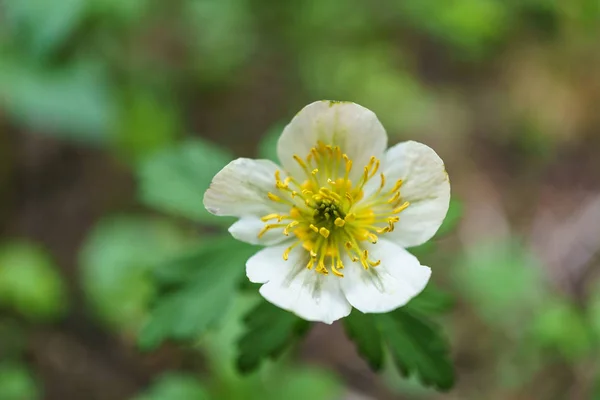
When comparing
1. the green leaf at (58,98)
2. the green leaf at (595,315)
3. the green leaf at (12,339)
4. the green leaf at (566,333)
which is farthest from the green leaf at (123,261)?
the green leaf at (595,315)

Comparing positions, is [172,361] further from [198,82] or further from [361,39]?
[361,39]

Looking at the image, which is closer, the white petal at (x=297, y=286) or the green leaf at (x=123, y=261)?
the white petal at (x=297, y=286)

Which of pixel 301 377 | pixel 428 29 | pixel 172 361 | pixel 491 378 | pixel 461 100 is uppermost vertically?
pixel 428 29

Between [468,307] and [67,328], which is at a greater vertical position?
[67,328]

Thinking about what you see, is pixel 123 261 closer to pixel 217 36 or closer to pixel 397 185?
pixel 217 36

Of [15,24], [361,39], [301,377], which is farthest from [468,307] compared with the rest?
[15,24]

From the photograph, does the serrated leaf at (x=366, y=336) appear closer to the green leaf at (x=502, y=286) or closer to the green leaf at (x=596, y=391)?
the green leaf at (x=596, y=391)

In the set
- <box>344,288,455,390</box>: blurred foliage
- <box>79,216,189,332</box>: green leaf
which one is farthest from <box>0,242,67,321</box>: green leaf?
<box>344,288,455,390</box>: blurred foliage
